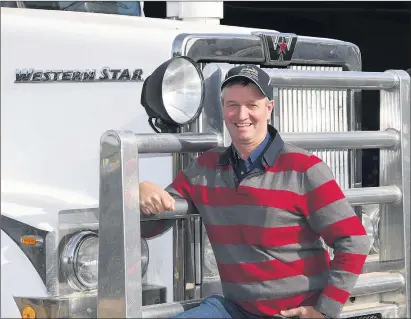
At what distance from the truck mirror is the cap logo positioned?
0.74 ft

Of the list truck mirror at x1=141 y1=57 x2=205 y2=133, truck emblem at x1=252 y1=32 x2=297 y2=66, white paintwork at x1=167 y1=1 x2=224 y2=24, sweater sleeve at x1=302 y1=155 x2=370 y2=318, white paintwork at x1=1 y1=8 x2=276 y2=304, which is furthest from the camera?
white paintwork at x1=167 y1=1 x2=224 y2=24

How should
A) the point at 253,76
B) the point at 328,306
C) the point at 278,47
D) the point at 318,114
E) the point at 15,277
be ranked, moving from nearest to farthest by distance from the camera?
the point at 328,306
the point at 253,76
the point at 15,277
the point at 278,47
the point at 318,114

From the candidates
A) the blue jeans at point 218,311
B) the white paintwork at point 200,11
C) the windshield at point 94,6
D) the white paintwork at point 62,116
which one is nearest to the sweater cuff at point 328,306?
the blue jeans at point 218,311

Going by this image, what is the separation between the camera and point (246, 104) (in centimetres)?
350

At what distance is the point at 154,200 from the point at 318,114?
1060mm

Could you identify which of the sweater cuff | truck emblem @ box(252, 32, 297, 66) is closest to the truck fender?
the sweater cuff

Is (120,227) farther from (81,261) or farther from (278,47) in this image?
(278,47)

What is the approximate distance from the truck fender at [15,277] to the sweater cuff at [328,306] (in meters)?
0.99

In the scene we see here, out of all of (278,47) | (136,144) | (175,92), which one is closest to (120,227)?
(136,144)

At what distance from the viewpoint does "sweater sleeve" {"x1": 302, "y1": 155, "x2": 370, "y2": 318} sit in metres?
3.35

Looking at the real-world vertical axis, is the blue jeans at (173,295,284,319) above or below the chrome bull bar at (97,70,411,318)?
below

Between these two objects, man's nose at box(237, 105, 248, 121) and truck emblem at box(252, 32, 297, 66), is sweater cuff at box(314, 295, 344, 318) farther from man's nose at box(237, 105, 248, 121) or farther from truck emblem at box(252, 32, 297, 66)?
truck emblem at box(252, 32, 297, 66)

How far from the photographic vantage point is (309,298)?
3463mm

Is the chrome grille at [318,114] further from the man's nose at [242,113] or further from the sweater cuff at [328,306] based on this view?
the sweater cuff at [328,306]
